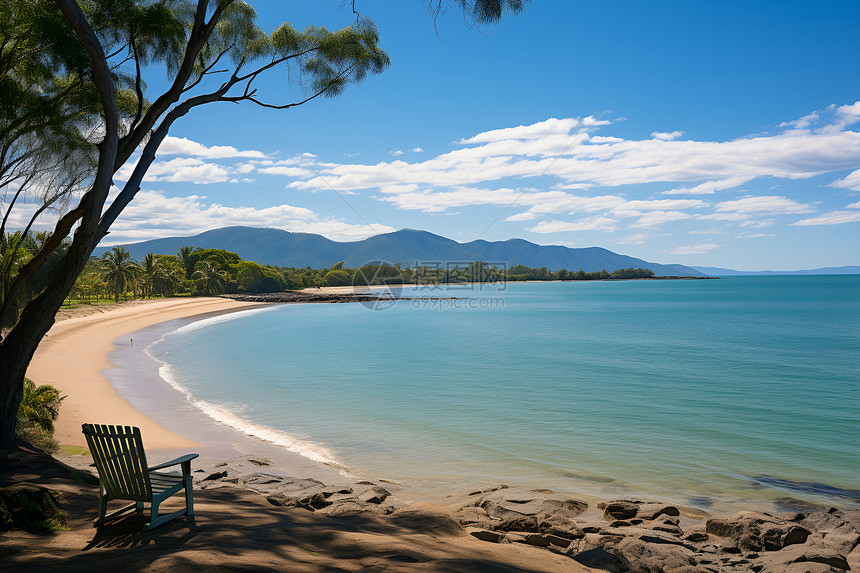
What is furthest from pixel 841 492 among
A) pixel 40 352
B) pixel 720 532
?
pixel 40 352

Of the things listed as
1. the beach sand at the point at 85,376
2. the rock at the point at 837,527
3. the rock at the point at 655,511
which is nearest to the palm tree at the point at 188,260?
the beach sand at the point at 85,376

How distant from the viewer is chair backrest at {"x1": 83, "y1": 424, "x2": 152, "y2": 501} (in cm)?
449

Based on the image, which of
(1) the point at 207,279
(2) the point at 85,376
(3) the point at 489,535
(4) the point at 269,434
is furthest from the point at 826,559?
(1) the point at 207,279

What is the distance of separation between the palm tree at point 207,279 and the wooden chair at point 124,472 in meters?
75.4

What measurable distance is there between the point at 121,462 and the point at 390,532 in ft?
8.79

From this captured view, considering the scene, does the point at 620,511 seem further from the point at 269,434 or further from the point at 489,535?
the point at 269,434

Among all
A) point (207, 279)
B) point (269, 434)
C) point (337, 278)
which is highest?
point (337, 278)

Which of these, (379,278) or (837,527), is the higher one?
(379,278)

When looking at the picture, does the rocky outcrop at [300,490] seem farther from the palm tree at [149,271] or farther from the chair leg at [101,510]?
the palm tree at [149,271]

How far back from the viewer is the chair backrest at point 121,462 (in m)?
4.49

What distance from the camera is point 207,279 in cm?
7488

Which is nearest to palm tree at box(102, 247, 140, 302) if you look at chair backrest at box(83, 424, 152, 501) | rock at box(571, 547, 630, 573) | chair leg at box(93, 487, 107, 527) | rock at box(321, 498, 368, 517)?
rock at box(321, 498, 368, 517)

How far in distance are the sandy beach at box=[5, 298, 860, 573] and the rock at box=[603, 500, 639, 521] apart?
0.7 inches

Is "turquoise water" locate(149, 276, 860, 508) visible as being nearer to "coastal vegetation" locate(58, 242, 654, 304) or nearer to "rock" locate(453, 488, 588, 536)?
"rock" locate(453, 488, 588, 536)
